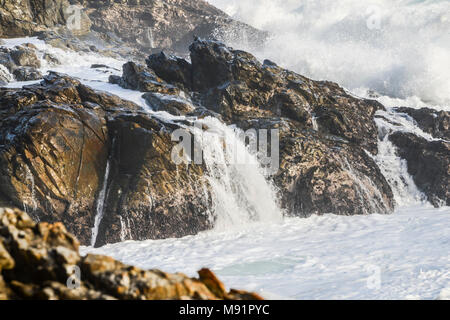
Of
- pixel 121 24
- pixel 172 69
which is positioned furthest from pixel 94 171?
pixel 121 24

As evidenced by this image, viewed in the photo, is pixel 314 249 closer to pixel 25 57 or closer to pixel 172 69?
pixel 172 69

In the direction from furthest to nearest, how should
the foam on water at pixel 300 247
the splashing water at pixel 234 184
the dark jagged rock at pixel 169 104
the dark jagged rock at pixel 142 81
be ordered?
the dark jagged rock at pixel 142 81
the dark jagged rock at pixel 169 104
the splashing water at pixel 234 184
the foam on water at pixel 300 247

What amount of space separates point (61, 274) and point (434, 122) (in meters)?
24.3

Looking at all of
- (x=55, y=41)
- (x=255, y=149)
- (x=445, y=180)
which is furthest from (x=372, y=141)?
(x=55, y=41)

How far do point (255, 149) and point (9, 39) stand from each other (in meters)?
31.0

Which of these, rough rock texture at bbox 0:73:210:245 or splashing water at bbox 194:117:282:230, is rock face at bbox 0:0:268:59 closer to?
rough rock texture at bbox 0:73:210:245

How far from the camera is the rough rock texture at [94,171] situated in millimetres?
12523

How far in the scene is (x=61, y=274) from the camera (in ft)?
12.5

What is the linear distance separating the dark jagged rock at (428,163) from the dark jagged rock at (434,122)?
8.20 feet

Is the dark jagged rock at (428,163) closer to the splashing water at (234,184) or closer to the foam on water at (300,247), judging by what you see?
the foam on water at (300,247)

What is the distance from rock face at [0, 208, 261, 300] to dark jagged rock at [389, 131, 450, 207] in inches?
727

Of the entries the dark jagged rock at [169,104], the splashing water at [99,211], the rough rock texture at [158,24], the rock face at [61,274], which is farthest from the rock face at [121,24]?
the rock face at [61,274]
